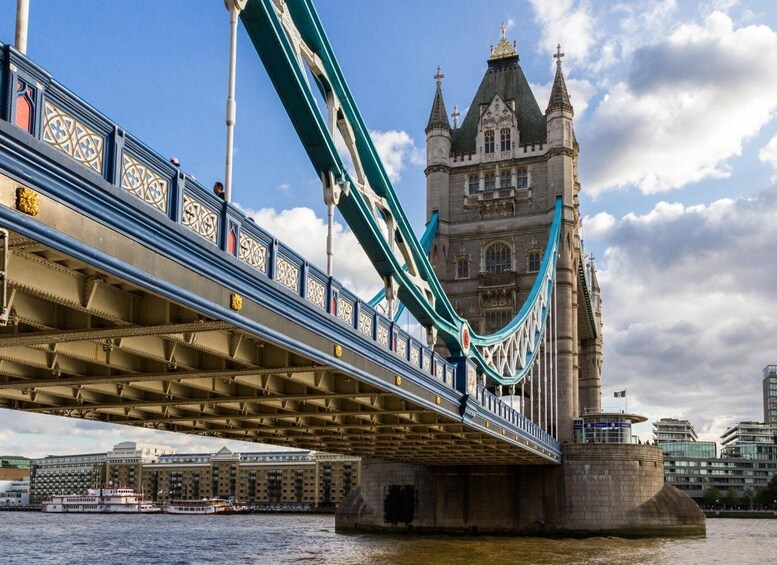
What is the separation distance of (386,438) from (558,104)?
3545cm

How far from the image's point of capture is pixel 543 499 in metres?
52.1

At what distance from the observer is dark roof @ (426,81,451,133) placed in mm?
67812

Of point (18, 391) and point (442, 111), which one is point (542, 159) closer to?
point (442, 111)

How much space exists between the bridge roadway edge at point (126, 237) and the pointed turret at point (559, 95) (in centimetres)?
4857

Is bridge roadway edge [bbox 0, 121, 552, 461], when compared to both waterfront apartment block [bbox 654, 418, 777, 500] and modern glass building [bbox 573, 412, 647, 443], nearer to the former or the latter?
modern glass building [bbox 573, 412, 647, 443]

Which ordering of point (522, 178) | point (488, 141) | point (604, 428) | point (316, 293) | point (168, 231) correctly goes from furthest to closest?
point (488, 141) → point (522, 178) → point (604, 428) → point (316, 293) → point (168, 231)

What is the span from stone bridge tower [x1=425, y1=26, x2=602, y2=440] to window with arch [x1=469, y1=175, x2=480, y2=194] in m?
0.09

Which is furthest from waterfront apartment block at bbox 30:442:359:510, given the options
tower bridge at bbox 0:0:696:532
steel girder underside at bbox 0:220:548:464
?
steel girder underside at bbox 0:220:548:464

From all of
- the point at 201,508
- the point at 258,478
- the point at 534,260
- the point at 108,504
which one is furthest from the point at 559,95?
the point at 258,478

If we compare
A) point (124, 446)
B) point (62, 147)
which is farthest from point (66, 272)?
point (124, 446)

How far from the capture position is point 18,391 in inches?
836

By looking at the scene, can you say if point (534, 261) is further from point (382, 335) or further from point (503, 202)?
point (382, 335)

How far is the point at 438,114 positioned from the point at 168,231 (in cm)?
5835

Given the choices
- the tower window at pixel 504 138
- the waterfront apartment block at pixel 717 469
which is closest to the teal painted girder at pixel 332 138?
the tower window at pixel 504 138
